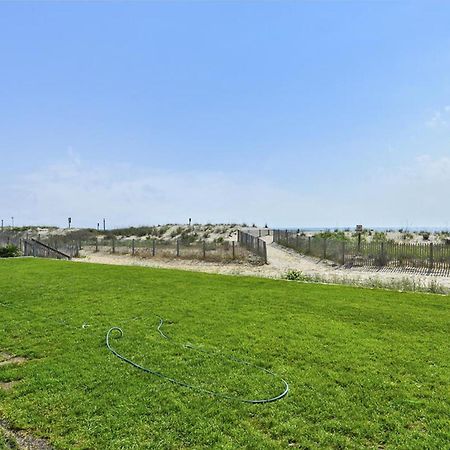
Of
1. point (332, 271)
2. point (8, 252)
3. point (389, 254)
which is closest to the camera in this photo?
point (332, 271)

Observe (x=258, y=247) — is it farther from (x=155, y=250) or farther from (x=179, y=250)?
(x=155, y=250)

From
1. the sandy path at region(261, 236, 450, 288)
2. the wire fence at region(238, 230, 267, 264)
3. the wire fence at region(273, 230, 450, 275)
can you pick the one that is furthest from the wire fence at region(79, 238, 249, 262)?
the wire fence at region(273, 230, 450, 275)

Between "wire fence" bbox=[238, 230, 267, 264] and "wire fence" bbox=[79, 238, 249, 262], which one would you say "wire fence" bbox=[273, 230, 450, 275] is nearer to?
"wire fence" bbox=[238, 230, 267, 264]

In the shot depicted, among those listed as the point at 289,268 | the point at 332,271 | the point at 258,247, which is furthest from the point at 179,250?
the point at 332,271

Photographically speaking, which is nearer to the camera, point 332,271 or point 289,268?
point 332,271

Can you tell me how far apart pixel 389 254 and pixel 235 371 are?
18.0 m

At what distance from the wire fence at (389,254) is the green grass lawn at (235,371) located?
1081cm

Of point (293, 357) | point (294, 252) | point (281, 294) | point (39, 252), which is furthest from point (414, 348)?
point (39, 252)

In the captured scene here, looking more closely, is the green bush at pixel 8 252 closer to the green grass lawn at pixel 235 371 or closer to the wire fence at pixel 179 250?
the wire fence at pixel 179 250

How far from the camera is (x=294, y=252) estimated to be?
1141 inches

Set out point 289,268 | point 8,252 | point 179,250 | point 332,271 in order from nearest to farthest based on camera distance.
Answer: point 332,271 → point 289,268 → point 8,252 → point 179,250

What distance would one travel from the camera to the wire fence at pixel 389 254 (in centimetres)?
1887

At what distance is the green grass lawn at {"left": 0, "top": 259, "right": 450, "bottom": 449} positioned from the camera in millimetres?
3463

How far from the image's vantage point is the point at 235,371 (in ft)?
15.8
